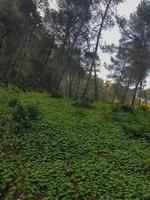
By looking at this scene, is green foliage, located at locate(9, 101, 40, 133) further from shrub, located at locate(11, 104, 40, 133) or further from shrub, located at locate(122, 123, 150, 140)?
shrub, located at locate(122, 123, 150, 140)

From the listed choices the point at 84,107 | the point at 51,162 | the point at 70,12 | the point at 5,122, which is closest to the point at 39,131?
the point at 5,122

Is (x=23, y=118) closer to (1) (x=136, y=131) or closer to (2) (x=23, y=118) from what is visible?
(2) (x=23, y=118)

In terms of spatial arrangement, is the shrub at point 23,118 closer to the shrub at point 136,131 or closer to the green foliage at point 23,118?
the green foliage at point 23,118

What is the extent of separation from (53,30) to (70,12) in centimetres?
397

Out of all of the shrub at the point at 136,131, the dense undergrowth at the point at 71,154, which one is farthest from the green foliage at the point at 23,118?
the shrub at the point at 136,131

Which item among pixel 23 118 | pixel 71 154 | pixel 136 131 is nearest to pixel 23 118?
pixel 23 118

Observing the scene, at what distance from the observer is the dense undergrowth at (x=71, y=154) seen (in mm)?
9234

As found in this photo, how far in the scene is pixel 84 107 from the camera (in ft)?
71.1

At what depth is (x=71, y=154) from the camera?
12.0m

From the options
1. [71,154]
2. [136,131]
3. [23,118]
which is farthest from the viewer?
[136,131]

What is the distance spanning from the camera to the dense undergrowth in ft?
30.3

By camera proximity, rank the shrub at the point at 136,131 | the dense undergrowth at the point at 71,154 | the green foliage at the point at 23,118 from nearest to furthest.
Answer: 1. the dense undergrowth at the point at 71,154
2. the green foliage at the point at 23,118
3. the shrub at the point at 136,131

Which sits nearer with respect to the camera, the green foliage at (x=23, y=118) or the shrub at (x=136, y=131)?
the green foliage at (x=23, y=118)

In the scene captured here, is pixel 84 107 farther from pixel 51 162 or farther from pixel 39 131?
pixel 51 162
